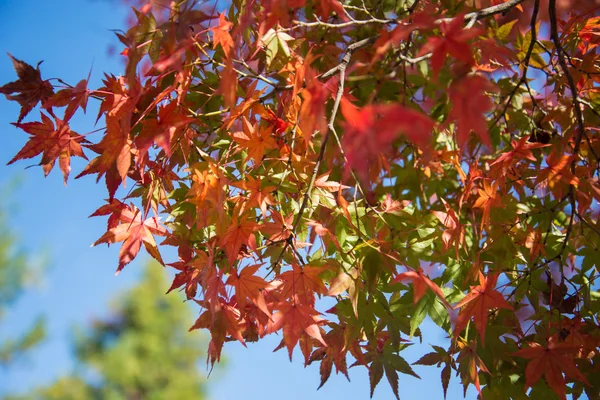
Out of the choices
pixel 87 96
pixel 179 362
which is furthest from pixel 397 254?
pixel 179 362

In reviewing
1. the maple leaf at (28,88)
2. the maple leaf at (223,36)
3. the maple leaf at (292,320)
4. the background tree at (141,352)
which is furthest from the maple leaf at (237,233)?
the background tree at (141,352)

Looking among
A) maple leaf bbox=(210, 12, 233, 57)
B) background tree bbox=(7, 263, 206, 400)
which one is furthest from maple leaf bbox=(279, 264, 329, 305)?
background tree bbox=(7, 263, 206, 400)

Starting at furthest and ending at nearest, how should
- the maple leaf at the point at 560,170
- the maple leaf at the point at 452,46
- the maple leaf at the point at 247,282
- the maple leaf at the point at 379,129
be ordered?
the maple leaf at the point at 560,170 → the maple leaf at the point at 247,282 → the maple leaf at the point at 452,46 → the maple leaf at the point at 379,129

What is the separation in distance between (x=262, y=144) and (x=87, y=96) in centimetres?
27

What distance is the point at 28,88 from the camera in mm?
801

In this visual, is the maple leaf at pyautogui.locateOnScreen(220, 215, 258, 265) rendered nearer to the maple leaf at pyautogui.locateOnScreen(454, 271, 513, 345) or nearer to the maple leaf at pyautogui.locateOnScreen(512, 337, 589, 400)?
the maple leaf at pyautogui.locateOnScreen(454, 271, 513, 345)

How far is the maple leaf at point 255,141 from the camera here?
2.49 feet

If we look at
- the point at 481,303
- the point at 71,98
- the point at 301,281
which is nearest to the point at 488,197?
the point at 481,303

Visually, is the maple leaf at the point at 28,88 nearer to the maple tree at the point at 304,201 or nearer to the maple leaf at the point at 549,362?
the maple tree at the point at 304,201

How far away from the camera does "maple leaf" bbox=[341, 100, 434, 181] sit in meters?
0.35

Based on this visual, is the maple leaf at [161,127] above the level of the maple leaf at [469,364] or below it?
above

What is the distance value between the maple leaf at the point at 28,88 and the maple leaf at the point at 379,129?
23.9 inches

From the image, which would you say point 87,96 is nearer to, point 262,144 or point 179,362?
point 262,144

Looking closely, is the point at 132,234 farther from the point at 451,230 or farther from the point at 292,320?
the point at 451,230
